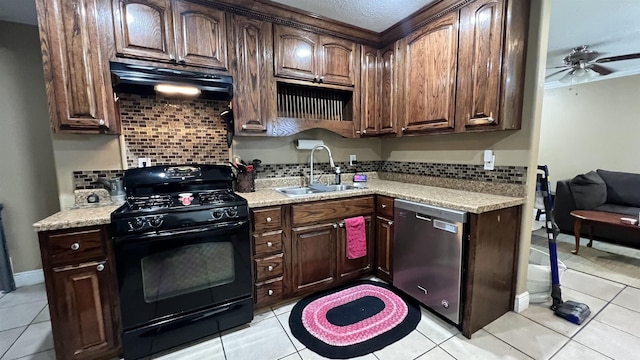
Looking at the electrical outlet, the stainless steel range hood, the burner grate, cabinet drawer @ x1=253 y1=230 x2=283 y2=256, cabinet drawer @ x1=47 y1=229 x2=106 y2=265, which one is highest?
the stainless steel range hood

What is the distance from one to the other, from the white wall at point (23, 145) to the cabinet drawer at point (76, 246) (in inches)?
63.6

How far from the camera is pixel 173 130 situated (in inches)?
85.1

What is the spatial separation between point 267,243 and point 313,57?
1.73m

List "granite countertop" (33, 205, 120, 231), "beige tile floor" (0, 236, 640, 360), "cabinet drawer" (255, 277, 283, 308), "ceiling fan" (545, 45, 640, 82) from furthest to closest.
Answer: "ceiling fan" (545, 45, 640, 82)
"cabinet drawer" (255, 277, 283, 308)
"beige tile floor" (0, 236, 640, 360)
"granite countertop" (33, 205, 120, 231)

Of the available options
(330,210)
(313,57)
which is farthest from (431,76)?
(330,210)

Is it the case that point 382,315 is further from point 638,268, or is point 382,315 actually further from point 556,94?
point 556,94

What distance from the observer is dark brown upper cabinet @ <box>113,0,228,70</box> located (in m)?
1.75

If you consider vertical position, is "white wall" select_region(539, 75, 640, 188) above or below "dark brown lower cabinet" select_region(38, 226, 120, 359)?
above

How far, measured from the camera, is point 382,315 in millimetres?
2008

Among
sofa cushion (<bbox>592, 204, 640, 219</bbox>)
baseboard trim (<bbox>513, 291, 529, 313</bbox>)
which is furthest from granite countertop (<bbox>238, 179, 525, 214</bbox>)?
sofa cushion (<bbox>592, 204, 640, 219</bbox>)

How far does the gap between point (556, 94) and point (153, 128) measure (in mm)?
6713

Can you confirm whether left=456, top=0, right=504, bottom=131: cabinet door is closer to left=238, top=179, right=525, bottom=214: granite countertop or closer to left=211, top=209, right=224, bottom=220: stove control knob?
left=238, top=179, right=525, bottom=214: granite countertop

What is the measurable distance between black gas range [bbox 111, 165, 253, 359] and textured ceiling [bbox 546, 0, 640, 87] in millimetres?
3371

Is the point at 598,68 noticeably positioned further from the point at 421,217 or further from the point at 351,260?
the point at 351,260
